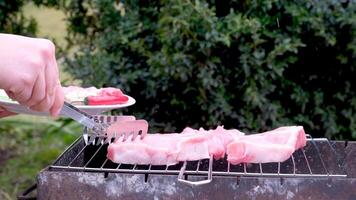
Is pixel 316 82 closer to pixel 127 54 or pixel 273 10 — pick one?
pixel 273 10

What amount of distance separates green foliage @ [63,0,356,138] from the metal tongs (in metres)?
0.94

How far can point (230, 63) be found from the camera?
3195 millimetres

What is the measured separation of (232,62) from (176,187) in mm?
1440

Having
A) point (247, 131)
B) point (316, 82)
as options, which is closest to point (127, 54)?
point (247, 131)

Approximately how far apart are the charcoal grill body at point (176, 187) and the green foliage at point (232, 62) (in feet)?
4.10

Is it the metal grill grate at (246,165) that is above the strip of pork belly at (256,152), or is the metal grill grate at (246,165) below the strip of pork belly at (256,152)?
below

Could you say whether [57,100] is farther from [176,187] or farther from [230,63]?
[230,63]

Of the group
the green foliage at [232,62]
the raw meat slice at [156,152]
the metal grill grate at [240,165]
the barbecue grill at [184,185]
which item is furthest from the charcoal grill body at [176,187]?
the green foliage at [232,62]

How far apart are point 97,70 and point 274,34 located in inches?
36.4

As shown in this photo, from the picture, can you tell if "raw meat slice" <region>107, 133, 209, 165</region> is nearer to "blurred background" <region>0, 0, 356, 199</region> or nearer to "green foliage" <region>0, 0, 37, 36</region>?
"blurred background" <region>0, 0, 356, 199</region>

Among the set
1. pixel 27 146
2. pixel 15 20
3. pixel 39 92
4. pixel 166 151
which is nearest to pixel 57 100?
pixel 39 92

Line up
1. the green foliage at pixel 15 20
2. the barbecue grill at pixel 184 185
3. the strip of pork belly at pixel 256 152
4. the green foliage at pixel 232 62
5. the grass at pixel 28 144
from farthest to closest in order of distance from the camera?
the grass at pixel 28 144 < the green foliage at pixel 15 20 < the green foliage at pixel 232 62 < the strip of pork belly at pixel 256 152 < the barbecue grill at pixel 184 185

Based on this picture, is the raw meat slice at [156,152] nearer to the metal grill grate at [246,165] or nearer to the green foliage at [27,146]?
the metal grill grate at [246,165]

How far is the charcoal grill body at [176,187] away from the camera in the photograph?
181 centimetres
